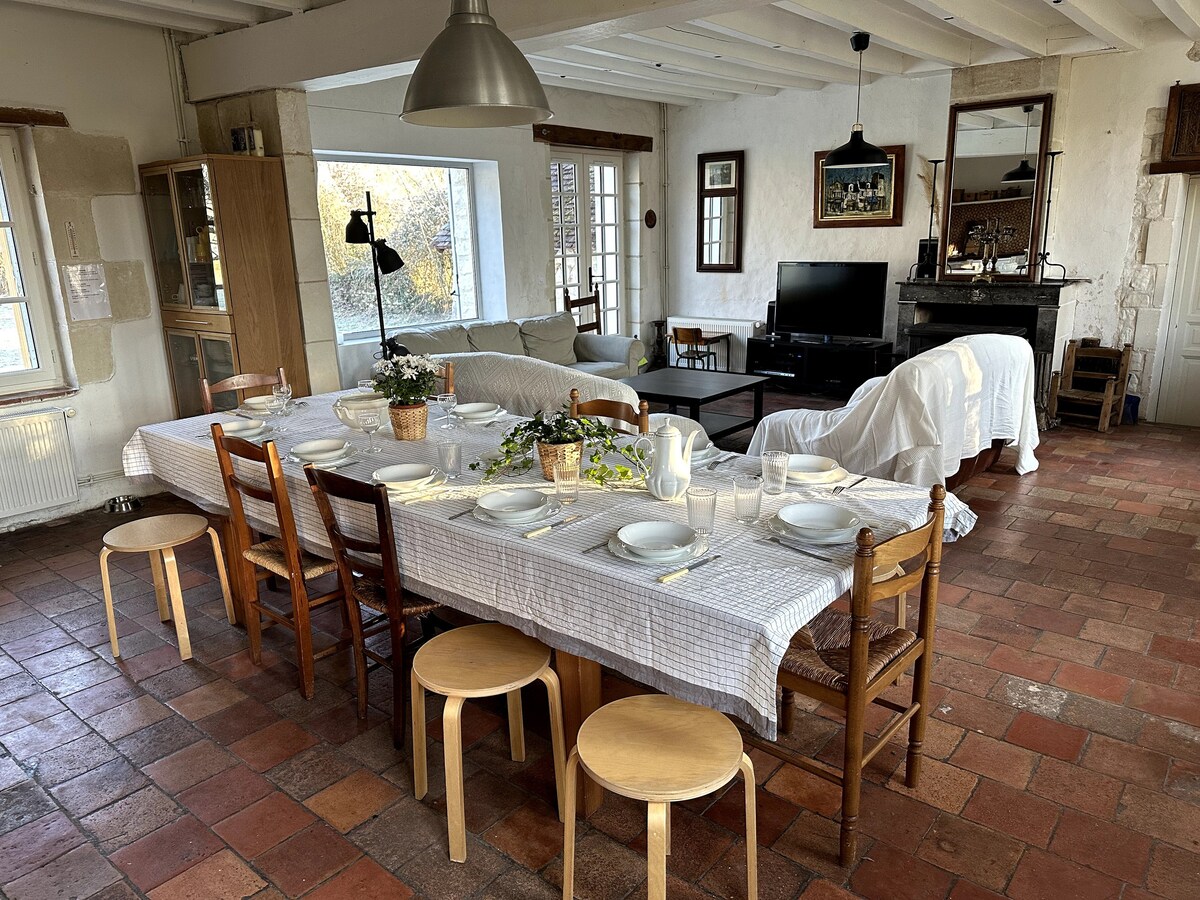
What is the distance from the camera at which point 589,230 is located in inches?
316

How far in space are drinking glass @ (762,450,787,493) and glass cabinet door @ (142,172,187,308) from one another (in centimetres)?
383

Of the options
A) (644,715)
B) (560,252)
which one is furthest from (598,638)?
(560,252)

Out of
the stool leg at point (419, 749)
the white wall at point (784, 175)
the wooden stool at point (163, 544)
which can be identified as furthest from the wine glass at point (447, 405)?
the white wall at point (784, 175)

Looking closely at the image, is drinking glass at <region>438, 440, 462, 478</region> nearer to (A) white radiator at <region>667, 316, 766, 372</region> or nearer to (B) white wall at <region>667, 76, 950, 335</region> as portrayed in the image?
(B) white wall at <region>667, 76, 950, 335</region>

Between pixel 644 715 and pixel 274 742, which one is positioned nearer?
pixel 644 715

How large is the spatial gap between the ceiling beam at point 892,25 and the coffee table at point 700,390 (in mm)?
2254

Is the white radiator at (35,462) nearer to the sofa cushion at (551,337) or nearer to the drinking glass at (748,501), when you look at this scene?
the sofa cushion at (551,337)

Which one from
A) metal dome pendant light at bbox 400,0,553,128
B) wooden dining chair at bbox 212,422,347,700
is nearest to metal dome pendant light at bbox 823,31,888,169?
metal dome pendant light at bbox 400,0,553,128

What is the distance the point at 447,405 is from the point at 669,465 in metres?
1.66

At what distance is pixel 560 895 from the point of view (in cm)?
194

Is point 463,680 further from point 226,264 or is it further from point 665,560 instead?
point 226,264

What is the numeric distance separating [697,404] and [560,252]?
316cm

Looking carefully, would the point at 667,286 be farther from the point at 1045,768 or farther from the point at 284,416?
the point at 1045,768

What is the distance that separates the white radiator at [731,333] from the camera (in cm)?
816
